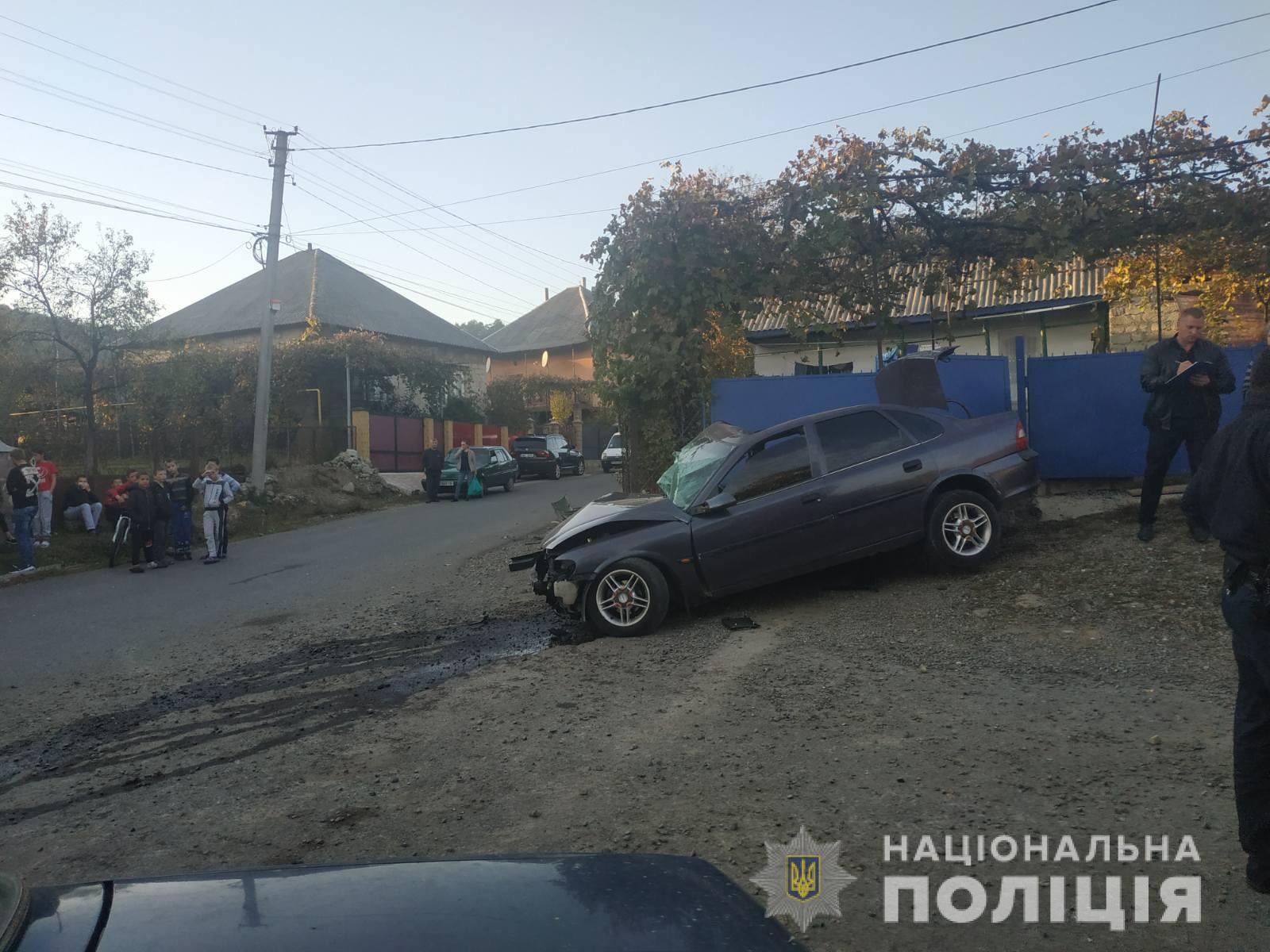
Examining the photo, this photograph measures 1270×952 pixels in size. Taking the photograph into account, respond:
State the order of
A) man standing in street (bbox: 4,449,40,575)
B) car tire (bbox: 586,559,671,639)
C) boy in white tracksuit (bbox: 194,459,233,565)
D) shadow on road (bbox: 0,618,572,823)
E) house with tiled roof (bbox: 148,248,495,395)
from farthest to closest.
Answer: house with tiled roof (bbox: 148,248,495,395) < boy in white tracksuit (bbox: 194,459,233,565) < man standing in street (bbox: 4,449,40,575) < car tire (bbox: 586,559,671,639) < shadow on road (bbox: 0,618,572,823)

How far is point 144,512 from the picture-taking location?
15859mm

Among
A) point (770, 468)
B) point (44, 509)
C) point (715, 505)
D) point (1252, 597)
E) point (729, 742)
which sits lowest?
point (729, 742)

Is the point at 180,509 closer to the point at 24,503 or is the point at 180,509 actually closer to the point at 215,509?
the point at 215,509

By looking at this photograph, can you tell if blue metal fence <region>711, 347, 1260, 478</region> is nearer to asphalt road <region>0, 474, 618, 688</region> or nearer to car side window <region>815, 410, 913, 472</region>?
car side window <region>815, 410, 913, 472</region>

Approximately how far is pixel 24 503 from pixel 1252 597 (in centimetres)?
1642

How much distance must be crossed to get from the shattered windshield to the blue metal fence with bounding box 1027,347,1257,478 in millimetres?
4569

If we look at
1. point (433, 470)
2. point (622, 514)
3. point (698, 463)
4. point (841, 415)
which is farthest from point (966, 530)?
point (433, 470)

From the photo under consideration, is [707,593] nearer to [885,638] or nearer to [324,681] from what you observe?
[885,638]

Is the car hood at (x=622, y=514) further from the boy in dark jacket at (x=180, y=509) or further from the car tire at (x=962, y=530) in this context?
the boy in dark jacket at (x=180, y=509)

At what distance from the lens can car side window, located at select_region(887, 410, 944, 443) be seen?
903 centimetres

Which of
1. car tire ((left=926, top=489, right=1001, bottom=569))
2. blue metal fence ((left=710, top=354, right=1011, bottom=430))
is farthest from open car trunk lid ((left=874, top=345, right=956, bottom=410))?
car tire ((left=926, top=489, right=1001, bottom=569))

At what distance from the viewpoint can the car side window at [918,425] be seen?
9.03m

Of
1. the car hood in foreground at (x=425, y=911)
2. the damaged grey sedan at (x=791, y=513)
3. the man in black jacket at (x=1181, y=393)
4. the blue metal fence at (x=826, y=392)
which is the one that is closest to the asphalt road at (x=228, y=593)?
the damaged grey sedan at (x=791, y=513)

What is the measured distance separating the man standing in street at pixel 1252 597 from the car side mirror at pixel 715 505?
491 cm
